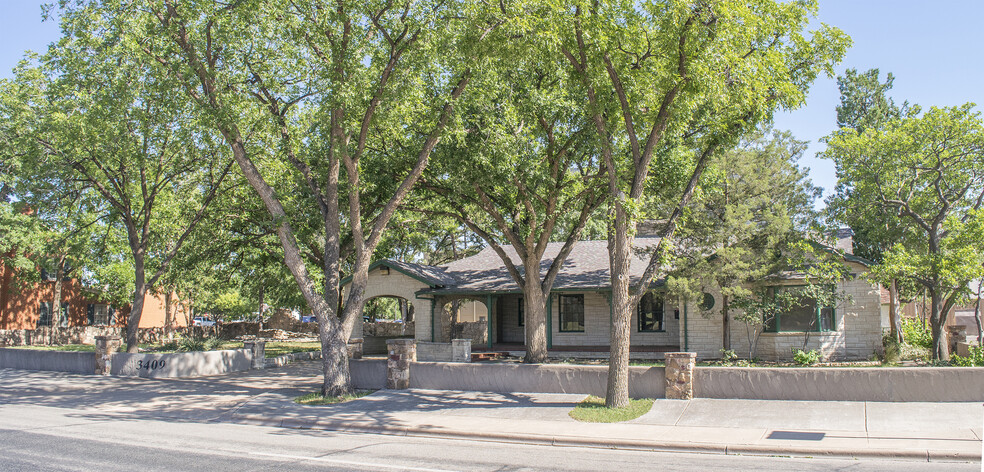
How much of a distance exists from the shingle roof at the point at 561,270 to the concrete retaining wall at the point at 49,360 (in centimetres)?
1175

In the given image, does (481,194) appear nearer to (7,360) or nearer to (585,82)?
(585,82)

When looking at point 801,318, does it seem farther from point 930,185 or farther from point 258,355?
point 258,355

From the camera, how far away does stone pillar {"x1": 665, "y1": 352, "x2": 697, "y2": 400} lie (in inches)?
559

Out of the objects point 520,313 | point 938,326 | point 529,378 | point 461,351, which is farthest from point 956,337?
point 520,313

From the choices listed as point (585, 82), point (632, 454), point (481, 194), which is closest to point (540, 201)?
point (481, 194)

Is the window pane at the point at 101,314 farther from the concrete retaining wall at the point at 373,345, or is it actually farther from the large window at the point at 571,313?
the large window at the point at 571,313

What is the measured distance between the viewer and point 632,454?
10.5 meters

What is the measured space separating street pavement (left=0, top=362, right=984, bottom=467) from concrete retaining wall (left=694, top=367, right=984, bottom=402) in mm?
276

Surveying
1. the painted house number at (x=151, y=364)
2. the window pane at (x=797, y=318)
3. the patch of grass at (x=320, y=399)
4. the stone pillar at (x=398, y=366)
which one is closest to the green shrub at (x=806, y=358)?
the window pane at (x=797, y=318)

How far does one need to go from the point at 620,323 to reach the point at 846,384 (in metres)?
4.65

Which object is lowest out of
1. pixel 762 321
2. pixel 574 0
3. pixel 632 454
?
pixel 632 454

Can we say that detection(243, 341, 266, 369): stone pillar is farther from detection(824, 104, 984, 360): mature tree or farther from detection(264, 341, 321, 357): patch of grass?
detection(824, 104, 984, 360): mature tree

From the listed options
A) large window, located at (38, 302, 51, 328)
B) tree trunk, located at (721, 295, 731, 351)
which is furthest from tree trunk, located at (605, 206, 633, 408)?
large window, located at (38, 302, 51, 328)

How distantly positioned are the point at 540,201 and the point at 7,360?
20642 millimetres
